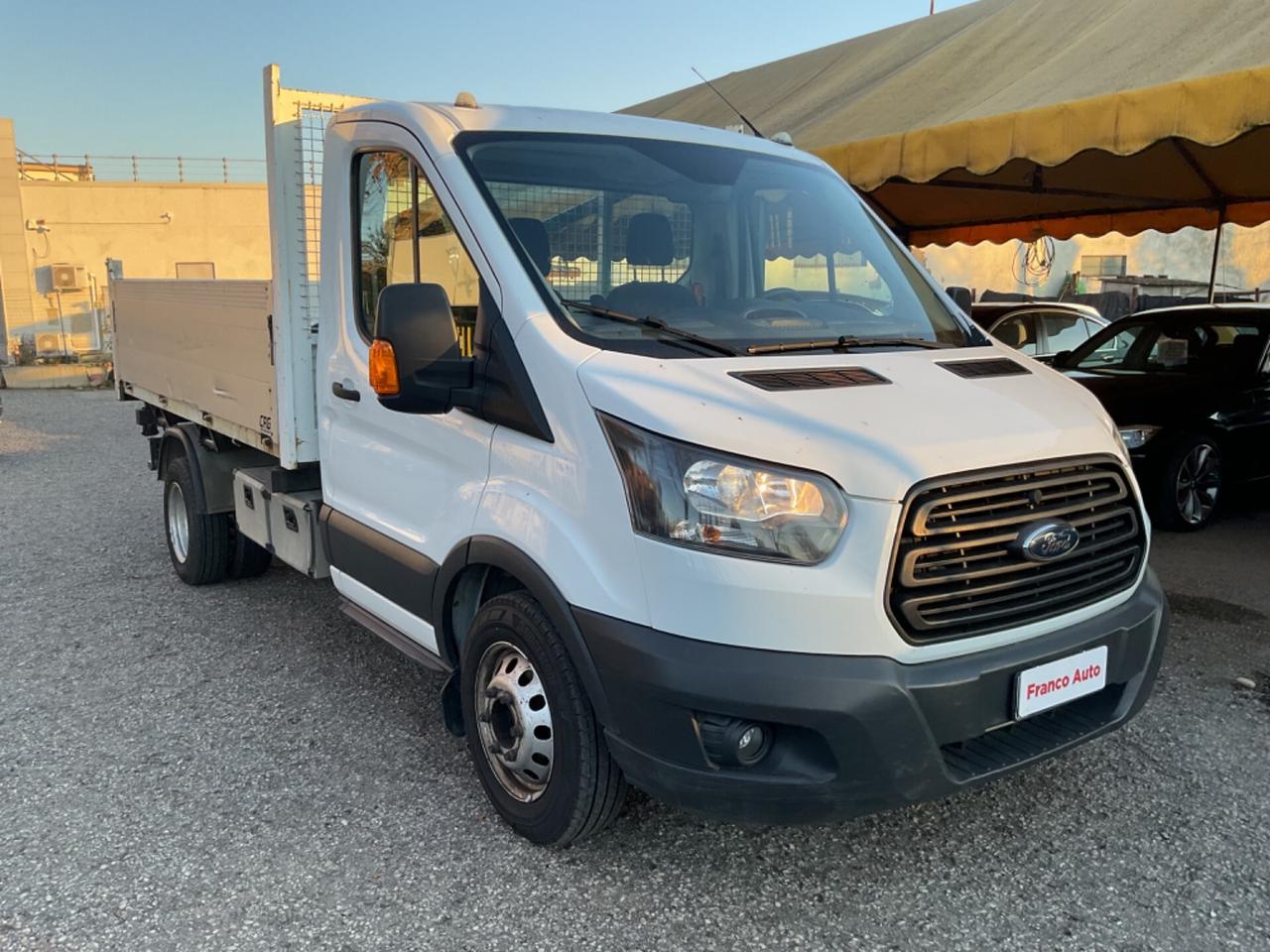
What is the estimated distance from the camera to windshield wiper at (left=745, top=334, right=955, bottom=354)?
2975 mm

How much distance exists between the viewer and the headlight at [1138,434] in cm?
695

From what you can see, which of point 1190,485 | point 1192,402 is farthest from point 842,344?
point 1192,402

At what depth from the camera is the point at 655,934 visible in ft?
8.80

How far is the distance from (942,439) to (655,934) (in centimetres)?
153

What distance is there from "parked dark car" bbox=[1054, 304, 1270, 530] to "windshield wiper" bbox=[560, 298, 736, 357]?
5082mm

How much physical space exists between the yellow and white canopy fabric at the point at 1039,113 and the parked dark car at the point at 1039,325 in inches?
34.6

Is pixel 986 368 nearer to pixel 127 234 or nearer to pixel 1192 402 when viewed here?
pixel 1192 402

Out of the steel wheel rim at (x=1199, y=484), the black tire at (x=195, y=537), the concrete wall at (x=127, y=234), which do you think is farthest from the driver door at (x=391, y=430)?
the concrete wall at (x=127, y=234)

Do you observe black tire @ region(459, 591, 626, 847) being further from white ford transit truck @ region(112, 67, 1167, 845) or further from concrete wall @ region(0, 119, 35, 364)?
concrete wall @ region(0, 119, 35, 364)

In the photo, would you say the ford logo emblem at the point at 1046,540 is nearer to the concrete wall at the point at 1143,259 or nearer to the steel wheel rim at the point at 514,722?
the steel wheel rim at the point at 514,722

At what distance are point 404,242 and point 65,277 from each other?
83.5ft

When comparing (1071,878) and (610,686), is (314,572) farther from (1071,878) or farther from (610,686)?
(1071,878)

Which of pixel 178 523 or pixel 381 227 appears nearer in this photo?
pixel 381 227

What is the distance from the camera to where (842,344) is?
3.10 metres
